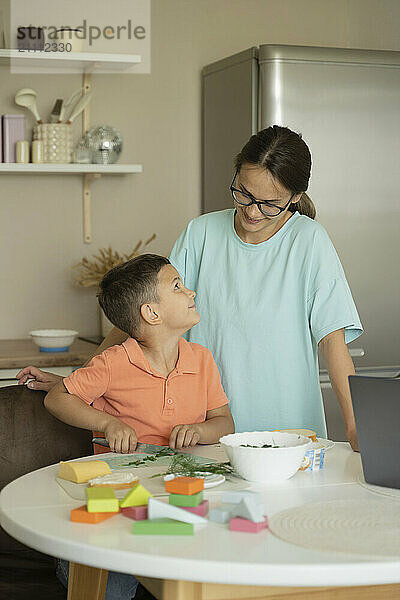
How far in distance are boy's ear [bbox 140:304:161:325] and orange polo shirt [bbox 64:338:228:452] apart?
0.19ft

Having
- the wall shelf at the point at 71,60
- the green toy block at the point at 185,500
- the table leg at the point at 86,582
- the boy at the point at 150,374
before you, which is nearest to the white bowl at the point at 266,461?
the green toy block at the point at 185,500

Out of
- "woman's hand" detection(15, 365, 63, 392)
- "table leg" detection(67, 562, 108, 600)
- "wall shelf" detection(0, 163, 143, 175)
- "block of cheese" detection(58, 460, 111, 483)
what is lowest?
"table leg" detection(67, 562, 108, 600)

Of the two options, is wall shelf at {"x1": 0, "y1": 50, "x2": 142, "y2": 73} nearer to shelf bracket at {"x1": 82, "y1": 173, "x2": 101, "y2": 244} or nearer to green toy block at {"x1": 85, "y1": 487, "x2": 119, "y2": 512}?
shelf bracket at {"x1": 82, "y1": 173, "x2": 101, "y2": 244}

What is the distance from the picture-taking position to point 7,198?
11.0ft

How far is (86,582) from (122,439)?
304 millimetres

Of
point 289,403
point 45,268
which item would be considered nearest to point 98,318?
point 45,268

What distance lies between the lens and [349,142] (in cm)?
311

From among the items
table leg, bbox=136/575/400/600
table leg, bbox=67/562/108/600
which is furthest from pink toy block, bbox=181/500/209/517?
table leg, bbox=67/562/108/600

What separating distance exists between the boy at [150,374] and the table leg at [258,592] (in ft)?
1.79

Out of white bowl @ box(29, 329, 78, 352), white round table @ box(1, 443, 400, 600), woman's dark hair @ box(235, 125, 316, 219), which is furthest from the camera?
white bowl @ box(29, 329, 78, 352)

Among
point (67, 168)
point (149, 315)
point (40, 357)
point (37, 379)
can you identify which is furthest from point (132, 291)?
point (67, 168)

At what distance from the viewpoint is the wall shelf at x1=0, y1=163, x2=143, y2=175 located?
3.09 meters

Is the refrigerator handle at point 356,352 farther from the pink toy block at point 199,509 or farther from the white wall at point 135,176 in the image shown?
the pink toy block at point 199,509

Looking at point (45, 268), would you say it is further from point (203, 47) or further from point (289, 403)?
point (289, 403)
